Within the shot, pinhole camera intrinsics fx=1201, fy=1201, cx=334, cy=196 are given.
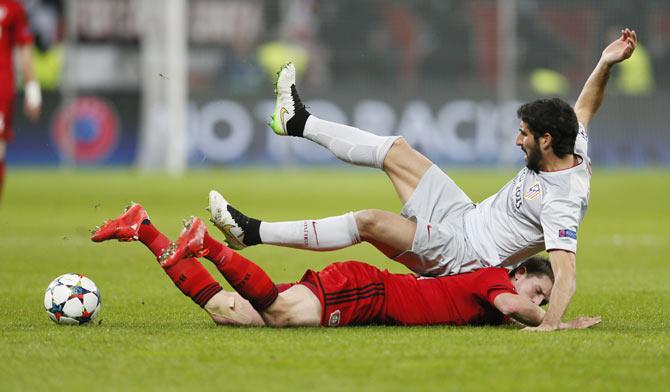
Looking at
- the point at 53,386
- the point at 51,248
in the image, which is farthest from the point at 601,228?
the point at 53,386

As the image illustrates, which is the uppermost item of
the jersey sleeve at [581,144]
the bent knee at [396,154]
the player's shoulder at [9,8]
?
the player's shoulder at [9,8]

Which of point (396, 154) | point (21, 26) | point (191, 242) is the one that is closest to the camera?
point (191, 242)

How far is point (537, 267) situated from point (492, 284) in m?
0.54

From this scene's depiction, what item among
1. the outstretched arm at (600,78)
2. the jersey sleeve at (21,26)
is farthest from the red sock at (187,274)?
the jersey sleeve at (21,26)

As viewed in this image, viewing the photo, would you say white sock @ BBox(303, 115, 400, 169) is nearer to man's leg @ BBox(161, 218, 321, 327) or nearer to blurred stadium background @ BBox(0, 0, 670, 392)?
man's leg @ BBox(161, 218, 321, 327)

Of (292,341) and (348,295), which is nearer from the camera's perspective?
(292,341)

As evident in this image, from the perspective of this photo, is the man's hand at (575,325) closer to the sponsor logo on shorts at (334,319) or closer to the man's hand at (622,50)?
the sponsor logo on shorts at (334,319)

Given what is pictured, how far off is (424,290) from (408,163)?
0.75 m

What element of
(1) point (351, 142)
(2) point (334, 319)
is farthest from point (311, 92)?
(2) point (334, 319)

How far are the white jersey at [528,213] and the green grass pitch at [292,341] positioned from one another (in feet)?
1.76

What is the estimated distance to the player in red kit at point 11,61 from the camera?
12.2m

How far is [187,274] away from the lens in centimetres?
648

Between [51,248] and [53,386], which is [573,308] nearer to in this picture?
[53,386]

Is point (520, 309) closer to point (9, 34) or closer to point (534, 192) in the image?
point (534, 192)
